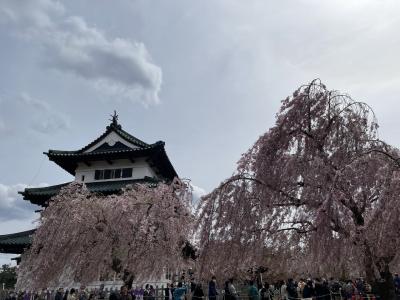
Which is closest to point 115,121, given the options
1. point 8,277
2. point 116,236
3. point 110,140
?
point 110,140

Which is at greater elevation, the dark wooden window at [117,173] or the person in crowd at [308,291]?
the dark wooden window at [117,173]

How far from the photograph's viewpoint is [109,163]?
2816cm

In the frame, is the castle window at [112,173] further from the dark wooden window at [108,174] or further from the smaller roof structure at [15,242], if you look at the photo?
the smaller roof structure at [15,242]

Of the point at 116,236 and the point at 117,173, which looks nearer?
the point at 116,236

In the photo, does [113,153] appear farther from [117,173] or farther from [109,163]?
[117,173]

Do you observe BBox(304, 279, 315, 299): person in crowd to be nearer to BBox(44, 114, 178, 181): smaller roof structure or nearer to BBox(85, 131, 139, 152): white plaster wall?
BBox(44, 114, 178, 181): smaller roof structure

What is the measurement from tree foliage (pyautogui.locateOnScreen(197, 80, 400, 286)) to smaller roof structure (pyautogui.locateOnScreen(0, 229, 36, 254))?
18907mm

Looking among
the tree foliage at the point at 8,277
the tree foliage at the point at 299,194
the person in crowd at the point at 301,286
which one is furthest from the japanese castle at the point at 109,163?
the tree foliage at the point at 8,277

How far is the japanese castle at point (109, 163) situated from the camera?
85.7ft

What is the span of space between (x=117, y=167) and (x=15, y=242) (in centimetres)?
841

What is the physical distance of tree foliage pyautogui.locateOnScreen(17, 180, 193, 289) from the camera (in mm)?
16031

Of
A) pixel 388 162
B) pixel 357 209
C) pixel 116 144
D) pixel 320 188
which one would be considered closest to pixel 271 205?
pixel 320 188

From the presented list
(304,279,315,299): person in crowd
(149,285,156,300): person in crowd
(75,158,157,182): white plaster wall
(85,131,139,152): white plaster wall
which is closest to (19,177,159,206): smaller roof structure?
(75,158,157,182): white plaster wall

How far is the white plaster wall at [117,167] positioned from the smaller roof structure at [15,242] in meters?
5.38
